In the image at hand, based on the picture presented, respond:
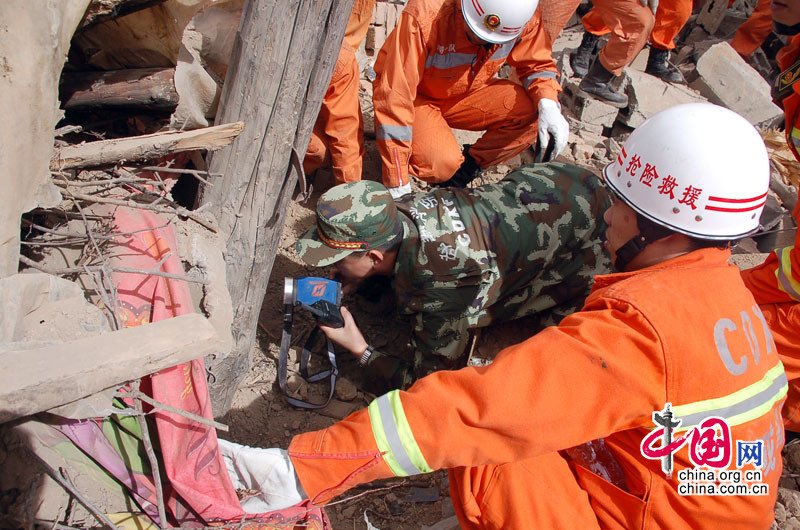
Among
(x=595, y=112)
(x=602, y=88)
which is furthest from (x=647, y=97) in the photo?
(x=595, y=112)

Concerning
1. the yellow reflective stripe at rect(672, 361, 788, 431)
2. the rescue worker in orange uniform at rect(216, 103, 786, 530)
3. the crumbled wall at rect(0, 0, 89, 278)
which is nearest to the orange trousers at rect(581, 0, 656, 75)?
the rescue worker in orange uniform at rect(216, 103, 786, 530)

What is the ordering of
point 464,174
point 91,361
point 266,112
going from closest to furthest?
point 91,361 → point 266,112 → point 464,174

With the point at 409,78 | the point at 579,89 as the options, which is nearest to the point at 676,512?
the point at 409,78

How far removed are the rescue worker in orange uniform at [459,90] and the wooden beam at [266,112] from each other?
1.45m

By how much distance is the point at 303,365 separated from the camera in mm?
2947

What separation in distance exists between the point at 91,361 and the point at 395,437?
0.74 metres

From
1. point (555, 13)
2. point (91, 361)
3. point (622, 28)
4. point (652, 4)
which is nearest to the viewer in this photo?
point (91, 361)

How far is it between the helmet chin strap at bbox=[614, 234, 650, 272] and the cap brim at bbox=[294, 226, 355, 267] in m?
1.16

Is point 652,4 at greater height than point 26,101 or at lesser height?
lesser

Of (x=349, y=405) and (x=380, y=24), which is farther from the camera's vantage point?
(x=380, y=24)

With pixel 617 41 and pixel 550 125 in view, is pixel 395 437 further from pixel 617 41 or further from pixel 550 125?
pixel 617 41

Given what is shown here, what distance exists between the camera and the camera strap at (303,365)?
9.18ft

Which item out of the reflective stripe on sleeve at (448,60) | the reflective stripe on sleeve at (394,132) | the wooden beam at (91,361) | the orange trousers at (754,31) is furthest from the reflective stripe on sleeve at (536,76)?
the orange trousers at (754,31)

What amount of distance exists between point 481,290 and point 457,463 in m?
1.35
